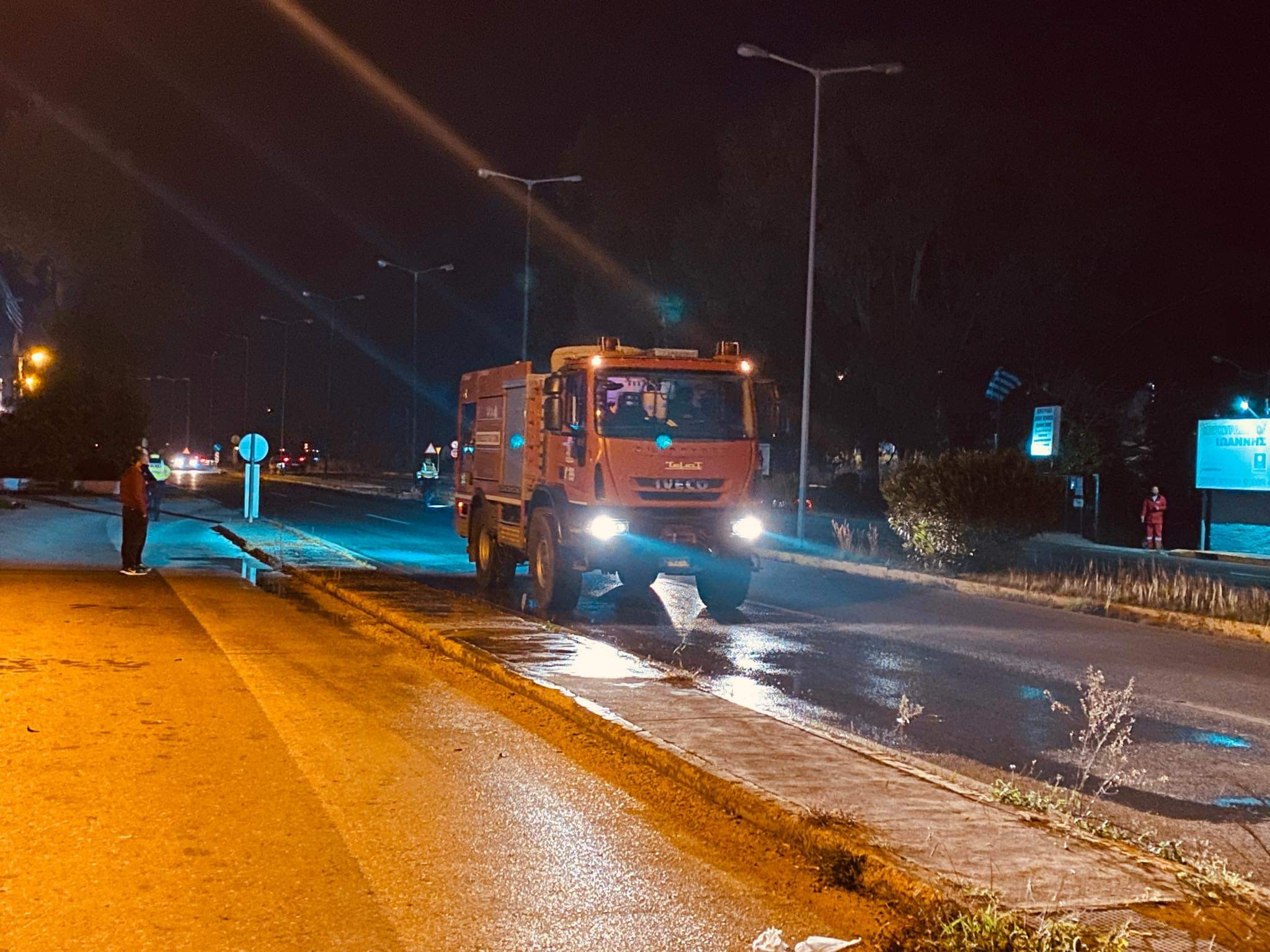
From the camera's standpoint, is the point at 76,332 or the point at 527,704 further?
the point at 76,332

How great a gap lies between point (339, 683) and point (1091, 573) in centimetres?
1487

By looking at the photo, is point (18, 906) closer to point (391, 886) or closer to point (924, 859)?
point (391, 886)

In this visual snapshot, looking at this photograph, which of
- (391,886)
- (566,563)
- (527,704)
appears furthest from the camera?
(566,563)

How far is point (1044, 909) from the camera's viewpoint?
5.05 m

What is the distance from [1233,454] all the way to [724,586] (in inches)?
728

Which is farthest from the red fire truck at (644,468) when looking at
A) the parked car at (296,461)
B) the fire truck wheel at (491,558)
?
the parked car at (296,461)

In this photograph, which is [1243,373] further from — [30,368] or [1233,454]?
[30,368]

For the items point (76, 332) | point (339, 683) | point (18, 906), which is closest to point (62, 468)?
point (76, 332)

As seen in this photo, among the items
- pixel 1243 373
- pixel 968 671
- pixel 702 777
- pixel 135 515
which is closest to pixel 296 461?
pixel 1243 373

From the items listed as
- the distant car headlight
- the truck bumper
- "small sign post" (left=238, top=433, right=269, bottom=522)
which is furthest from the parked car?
the distant car headlight

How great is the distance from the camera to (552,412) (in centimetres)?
1579

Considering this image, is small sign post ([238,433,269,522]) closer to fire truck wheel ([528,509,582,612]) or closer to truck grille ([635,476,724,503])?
fire truck wheel ([528,509,582,612])

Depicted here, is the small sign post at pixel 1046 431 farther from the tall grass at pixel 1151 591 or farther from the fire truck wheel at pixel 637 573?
the fire truck wheel at pixel 637 573

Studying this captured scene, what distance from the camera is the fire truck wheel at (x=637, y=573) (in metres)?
15.5
